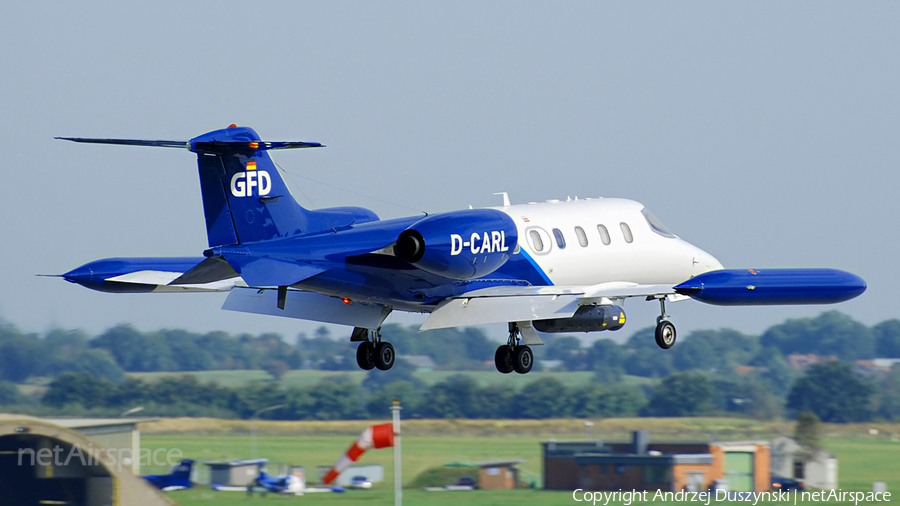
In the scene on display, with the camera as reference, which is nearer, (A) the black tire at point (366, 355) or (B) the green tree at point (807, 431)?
(A) the black tire at point (366, 355)

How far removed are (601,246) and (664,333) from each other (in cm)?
294

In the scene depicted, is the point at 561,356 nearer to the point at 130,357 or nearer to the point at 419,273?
the point at 130,357

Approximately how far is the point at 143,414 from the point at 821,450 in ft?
95.8

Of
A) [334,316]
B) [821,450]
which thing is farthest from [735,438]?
[334,316]

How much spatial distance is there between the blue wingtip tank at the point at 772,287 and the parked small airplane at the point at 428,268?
0.10 ft

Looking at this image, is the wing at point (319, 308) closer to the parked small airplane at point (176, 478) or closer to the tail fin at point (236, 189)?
the tail fin at point (236, 189)

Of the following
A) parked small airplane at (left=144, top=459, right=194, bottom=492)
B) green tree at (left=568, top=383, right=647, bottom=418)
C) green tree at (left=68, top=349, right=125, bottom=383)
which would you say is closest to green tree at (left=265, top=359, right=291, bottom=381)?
green tree at (left=68, top=349, right=125, bottom=383)

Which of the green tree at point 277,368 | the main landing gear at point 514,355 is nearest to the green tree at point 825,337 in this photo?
the green tree at point 277,368

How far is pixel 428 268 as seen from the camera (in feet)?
89.1

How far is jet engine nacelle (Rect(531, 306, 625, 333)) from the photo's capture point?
31.8 metres

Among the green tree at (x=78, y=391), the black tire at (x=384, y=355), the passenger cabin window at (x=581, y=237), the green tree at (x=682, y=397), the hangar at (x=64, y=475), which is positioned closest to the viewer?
the black tire at (x=384, y=355)

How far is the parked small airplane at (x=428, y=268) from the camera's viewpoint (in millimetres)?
27031

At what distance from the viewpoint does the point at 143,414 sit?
185 ft

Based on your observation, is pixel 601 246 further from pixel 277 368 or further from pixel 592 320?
pixel 277 368
